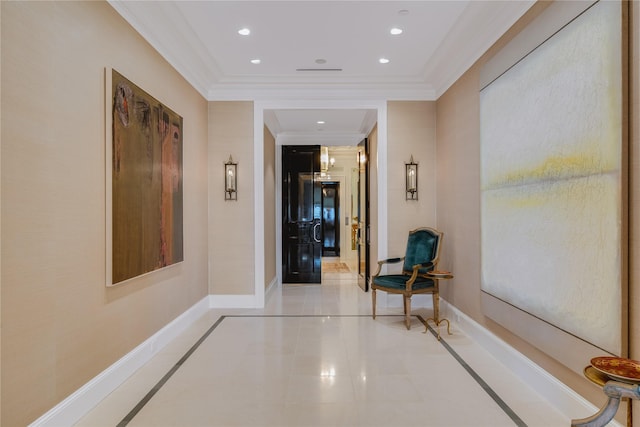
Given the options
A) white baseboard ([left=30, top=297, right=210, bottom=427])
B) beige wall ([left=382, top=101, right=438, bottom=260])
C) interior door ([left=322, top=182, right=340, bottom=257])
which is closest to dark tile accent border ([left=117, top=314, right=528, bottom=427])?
white baseboard ([left=30, top=297, right=210, bottom=427])

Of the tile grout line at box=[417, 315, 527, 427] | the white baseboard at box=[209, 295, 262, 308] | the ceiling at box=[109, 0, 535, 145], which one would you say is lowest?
the tile grout line at box=[417, 315, 527, 427]

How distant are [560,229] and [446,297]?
266 centimetres

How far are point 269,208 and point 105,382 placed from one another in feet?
13.3

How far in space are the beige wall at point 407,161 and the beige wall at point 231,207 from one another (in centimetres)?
200

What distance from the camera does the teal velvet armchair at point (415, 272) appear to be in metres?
4.38

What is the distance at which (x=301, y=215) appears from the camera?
24.5 ft

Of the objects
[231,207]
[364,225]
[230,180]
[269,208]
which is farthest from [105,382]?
[364,225]

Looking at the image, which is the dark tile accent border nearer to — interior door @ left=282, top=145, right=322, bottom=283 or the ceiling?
the ceiling

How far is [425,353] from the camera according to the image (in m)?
3.60

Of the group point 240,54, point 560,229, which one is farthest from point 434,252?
point 240,54

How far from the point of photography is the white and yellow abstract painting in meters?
2.04

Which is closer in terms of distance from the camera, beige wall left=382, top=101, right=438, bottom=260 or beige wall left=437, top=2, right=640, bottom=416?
beige wall left=437, top=2, right=640, bottom=416

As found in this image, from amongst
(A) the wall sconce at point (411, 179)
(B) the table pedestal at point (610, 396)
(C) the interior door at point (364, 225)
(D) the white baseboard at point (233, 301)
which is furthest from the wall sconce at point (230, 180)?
(B) the table pedestal at point (610, 396)

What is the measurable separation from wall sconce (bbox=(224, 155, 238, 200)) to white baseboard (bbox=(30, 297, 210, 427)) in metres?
1.86
